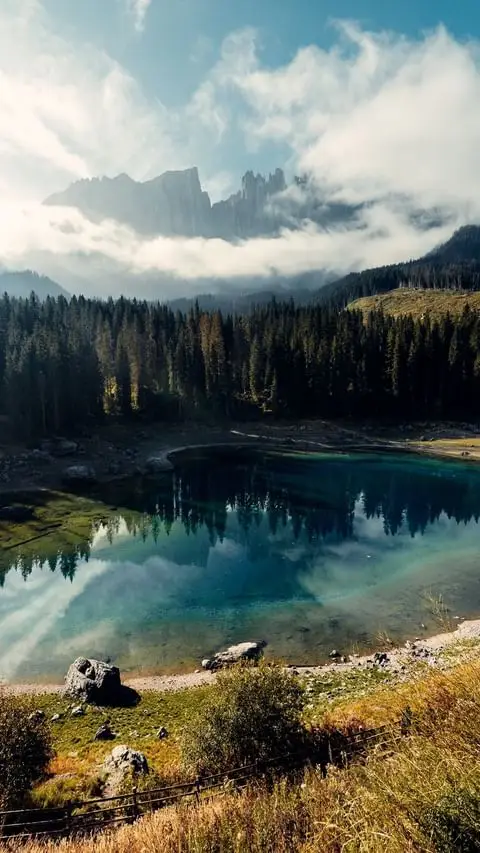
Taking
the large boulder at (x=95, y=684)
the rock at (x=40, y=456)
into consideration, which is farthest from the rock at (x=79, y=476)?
the large boulder at (x=95, y=684)

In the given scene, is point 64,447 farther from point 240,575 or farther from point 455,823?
point 455,823

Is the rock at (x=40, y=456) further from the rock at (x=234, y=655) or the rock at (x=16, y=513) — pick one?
the rock at (x=234, y=655)

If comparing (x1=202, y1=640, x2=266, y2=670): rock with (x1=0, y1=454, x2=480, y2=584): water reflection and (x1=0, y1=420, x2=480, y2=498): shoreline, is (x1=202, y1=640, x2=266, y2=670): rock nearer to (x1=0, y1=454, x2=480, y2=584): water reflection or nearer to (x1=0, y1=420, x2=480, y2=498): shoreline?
(x1=0, y1=454, x2=480, y2=584): water reflection

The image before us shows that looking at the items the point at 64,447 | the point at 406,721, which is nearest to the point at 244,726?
the point at 406,721

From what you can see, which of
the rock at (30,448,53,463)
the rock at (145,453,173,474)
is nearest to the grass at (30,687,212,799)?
the rock at (145,453,173,474)

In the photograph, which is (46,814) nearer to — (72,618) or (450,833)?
(450,833)

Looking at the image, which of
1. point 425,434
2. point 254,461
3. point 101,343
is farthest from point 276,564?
point 101,343
